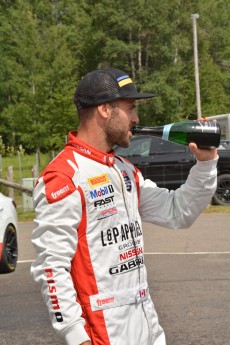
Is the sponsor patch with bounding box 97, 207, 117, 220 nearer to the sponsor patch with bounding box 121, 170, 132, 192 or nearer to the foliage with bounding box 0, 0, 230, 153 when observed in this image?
the sponsor patch with bounding box 121, 170, 132, 192

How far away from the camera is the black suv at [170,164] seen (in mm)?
17797

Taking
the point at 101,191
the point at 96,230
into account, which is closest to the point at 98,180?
the point at 101,191

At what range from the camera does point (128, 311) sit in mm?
3213

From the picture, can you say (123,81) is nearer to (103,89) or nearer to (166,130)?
(103,89)

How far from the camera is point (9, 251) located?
10.2m

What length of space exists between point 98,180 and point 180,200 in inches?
21.7

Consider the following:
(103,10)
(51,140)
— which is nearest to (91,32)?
(103,10)

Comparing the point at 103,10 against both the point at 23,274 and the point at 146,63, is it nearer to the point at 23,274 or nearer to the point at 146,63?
the point at 146,63

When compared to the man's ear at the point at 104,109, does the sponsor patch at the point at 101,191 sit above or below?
below

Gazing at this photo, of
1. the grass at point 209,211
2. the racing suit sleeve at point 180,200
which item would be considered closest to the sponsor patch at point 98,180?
the racing suit sleeve at point 180,200

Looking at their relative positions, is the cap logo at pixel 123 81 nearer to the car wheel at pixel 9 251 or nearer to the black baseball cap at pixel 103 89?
the black baseball cap at pixel 103 89

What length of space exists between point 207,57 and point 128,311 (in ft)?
213

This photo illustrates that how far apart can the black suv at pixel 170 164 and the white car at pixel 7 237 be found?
24.2 feet

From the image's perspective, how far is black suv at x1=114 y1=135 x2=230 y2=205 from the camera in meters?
17.8
